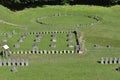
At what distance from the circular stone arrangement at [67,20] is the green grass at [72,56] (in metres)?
0.30

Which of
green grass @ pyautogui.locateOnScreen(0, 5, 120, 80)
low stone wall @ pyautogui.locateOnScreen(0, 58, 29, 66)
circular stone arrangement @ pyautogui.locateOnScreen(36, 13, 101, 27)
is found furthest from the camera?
circular stone arrangement @ pyautogui.locateOnScreen(36, 13, 101, 27)

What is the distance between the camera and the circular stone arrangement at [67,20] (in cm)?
9105

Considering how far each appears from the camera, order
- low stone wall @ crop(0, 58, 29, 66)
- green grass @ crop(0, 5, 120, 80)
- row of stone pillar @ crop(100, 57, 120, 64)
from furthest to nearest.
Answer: low stone wall @ crop(0, 58, 29, 66) → row of stone pillar @ crop(100, 57, 120, 64) → green grass @ crop(0, 5, 120, 80)

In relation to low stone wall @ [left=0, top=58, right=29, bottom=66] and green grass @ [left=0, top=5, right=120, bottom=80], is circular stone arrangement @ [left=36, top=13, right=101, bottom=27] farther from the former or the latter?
low stone wall @ [left=0, top=58, right=29, bottom=66]

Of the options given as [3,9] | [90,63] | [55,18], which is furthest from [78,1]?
[90,63]

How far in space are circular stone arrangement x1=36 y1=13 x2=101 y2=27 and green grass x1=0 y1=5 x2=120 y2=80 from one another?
11.7 inches

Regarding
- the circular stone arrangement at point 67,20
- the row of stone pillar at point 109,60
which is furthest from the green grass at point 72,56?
the row of stone pillar at point 109,60

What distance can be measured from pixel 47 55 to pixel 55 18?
43.0 m

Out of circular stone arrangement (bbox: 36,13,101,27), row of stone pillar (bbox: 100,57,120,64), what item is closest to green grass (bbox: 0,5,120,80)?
circular stone arrangement (bbox: 36,13,101,27)

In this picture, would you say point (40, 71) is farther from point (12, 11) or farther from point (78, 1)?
point (78, 1)

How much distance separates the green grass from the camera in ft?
158

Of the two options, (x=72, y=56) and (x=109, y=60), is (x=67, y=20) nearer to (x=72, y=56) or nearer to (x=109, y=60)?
(x=72, y=56)

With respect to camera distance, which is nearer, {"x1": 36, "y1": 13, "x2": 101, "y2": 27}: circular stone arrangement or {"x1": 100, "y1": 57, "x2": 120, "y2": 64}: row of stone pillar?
{"x1": 100, "y1": 57, "x2": 120, "y2": 64}: row of stone pillar

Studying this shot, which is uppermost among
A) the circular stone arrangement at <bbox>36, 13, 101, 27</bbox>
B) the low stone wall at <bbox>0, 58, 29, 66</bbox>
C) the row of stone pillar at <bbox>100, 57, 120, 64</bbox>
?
the row of stone pillar at <bbox>100, 57, 120, 64</bbox>
